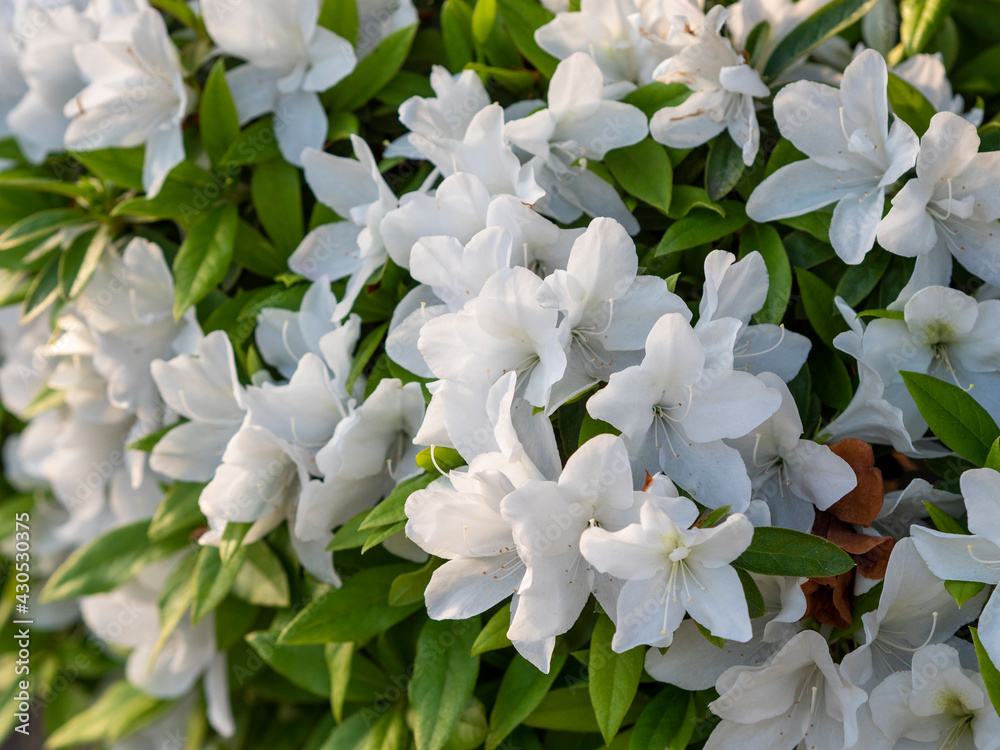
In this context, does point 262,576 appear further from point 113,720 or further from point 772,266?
point 772,266

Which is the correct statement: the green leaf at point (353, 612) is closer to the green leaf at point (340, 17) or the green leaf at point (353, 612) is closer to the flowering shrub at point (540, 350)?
the flowering shrub at point (540, 350)

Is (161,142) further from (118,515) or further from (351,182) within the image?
(118,515)

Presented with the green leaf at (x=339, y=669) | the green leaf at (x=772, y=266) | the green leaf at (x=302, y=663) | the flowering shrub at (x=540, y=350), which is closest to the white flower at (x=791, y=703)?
the flowering shrub at (x=540, y=350)

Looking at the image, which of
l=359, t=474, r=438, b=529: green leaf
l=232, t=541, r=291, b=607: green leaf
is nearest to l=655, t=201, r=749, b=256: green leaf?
l=359, t=474, r=438, b=529: green leaf

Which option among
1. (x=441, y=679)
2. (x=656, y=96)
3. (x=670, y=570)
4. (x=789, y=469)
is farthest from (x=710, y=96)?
(x=441, y=679)

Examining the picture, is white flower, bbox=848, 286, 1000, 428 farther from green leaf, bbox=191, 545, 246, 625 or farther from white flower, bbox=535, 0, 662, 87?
green leaf, bbox=191, 545, 246, 625

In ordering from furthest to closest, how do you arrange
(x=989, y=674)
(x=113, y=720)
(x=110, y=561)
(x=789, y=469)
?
1. (x=113, y=720)
2. (x=110, y=561)
3. (x=789, y=469)
4. (x=989, y=674)

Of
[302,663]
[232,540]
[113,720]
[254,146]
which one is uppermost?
[254,146]
